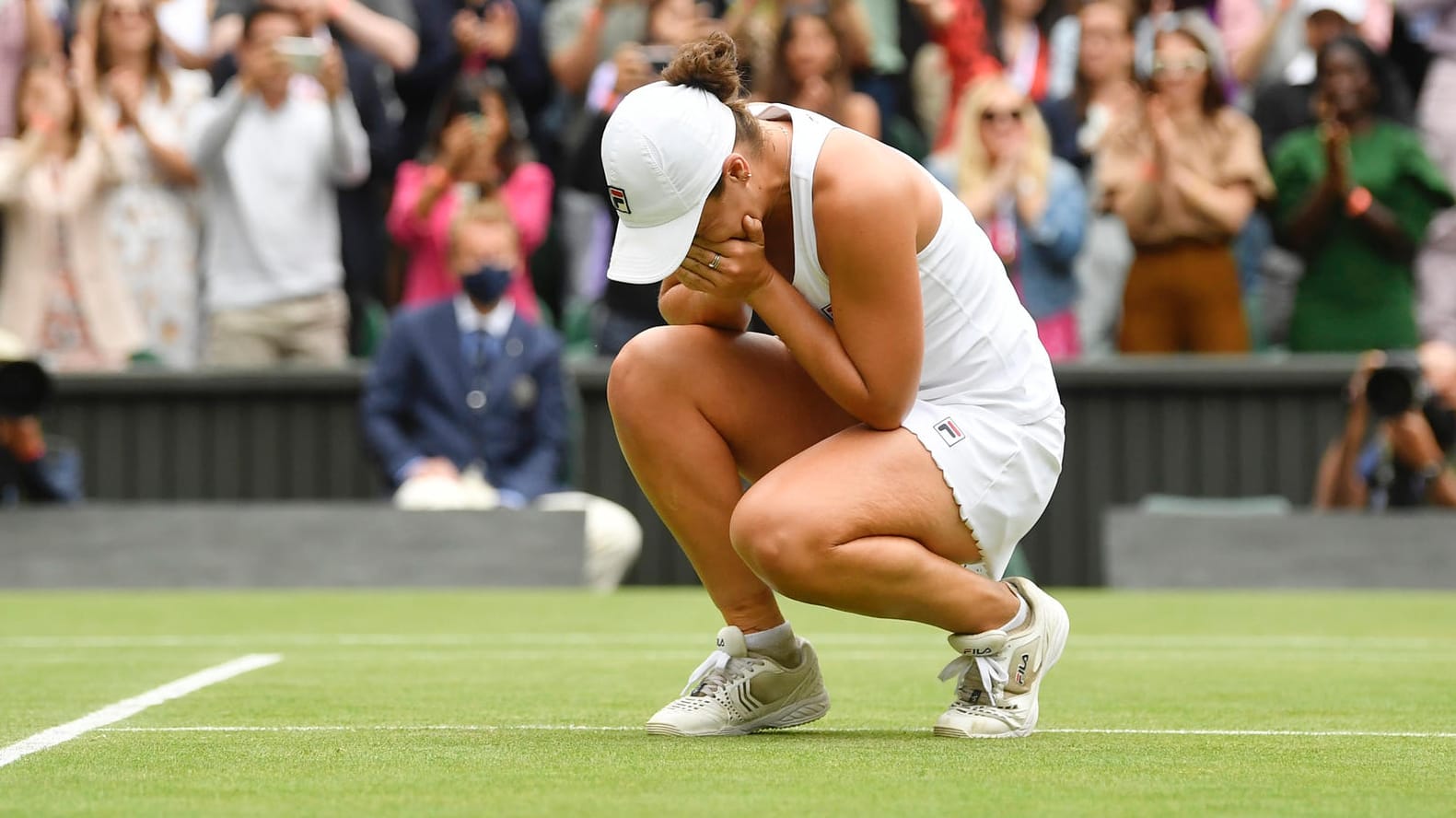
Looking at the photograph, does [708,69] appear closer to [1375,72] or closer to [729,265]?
[729,265]

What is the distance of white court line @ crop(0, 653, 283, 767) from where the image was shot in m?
4.11

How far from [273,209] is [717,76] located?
7.10 meters

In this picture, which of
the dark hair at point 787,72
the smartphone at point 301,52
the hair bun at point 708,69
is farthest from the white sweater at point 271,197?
the hair bun at point 708,69

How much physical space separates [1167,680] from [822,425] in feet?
5.32

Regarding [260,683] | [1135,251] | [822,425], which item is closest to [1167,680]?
[822,425]

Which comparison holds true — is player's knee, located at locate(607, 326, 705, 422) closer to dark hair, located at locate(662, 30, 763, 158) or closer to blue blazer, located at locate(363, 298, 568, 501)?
dark hair, located at locate(662, 30, 763, 158)

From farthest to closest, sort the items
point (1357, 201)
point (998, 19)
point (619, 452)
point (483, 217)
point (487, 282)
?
point (998, 19) → point (619, 452) → point (1357, 201) → point (483, 217) → point (487, 282)

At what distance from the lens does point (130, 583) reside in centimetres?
989

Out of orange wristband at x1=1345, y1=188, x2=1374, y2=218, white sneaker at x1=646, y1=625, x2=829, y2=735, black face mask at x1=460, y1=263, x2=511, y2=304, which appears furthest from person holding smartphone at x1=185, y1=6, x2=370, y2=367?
white sneaker at x1=646, y1=625, x2=829, y2=735

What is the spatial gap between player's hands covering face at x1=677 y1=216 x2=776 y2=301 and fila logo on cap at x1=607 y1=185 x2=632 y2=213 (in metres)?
0.14

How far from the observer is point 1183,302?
1050cm

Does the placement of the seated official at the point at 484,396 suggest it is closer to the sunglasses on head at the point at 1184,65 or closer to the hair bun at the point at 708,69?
the sunglasses on head at the point at 1184,65

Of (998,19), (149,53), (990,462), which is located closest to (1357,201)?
(998,19)

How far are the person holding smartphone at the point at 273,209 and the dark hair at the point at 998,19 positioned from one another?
3.34 m
